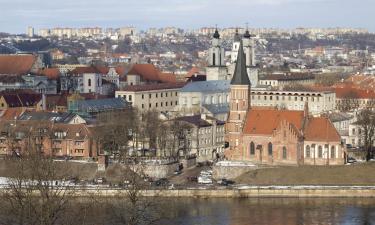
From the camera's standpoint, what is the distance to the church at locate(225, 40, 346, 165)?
4262cm

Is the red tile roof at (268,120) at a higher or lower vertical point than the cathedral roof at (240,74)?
lower

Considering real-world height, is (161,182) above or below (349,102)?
below

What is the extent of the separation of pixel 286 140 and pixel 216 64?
2259 centimetres

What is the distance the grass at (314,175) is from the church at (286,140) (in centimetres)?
123

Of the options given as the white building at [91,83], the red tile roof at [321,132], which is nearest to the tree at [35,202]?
the red tile roof at [321,132]

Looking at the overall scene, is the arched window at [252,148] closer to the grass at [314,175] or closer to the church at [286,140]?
the church at [286,140]

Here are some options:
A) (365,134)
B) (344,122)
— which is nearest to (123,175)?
(365,134)

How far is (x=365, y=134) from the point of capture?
47.0m

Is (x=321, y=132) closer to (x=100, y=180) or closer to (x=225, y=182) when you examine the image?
(x=225, y=182)

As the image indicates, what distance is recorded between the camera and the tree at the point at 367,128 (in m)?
46.1

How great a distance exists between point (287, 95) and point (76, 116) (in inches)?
730

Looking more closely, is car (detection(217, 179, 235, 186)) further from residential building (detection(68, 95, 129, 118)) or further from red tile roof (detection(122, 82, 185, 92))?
red tile roof (detection(122, 82, 185, 92))

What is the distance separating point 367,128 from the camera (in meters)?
47.9

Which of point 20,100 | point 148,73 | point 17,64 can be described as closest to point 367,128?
point 20,100
